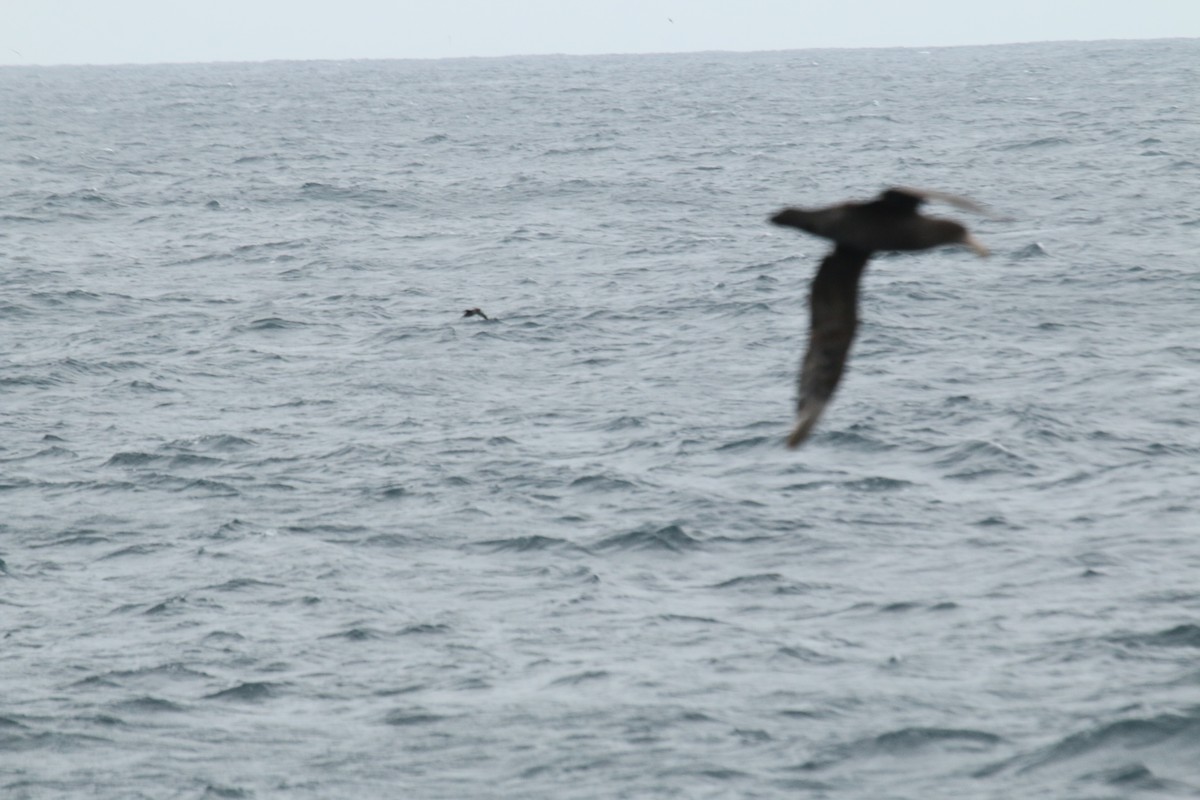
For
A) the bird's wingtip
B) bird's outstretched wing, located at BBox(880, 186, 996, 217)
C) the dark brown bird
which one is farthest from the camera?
the dark brown bird

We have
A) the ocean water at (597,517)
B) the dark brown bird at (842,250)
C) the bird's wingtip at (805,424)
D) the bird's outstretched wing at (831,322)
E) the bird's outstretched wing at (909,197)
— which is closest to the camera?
the bird's outstretched wing at (909,197)

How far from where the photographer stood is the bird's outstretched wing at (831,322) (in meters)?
9.14

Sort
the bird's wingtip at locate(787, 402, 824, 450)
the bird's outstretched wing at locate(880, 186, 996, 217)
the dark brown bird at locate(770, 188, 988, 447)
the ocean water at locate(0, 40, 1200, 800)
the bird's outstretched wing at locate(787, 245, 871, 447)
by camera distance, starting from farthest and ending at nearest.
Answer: the ocean water at locate(0, 40, 1200, 800) → the bird's outstretched wing at locate(787, 245, 871, 447) → the dark brown bird at locate(770, 188, 988, 447) → the bird's wingtip at locate(787, 402, 824, 450) → the bird's outstretched wing at locate(880, 186, 996, 217)

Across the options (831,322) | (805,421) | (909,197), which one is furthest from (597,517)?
(909,197)

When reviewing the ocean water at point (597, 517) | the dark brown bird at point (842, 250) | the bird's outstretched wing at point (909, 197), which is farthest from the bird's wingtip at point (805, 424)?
the ocean water at point (597, 517)

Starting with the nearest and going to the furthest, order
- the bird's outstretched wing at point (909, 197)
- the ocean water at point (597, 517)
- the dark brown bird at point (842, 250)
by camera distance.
A: the bird's outstretched wing at point (909, 197) < the dark brown bird at point (842, 250) < the ocean water at point (597, 517)

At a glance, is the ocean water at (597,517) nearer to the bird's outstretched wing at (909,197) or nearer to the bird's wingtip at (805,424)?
the bird's wingtip at (805,424)

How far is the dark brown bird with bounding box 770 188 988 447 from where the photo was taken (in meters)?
8.91

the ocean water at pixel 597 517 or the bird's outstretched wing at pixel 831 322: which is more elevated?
the bird's outstretched wing at pixel 831 322

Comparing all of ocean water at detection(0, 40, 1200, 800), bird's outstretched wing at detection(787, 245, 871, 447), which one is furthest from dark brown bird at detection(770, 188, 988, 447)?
ocean water at detection(0, 40, 1200, 800)

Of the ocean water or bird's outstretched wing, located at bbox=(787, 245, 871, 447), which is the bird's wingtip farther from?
the ocean water

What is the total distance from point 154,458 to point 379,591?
7.41 meters

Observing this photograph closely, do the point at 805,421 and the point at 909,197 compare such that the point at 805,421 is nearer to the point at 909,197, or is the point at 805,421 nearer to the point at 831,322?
the point at 831,322

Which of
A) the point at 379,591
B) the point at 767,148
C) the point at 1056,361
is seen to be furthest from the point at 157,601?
the point at 767,148
